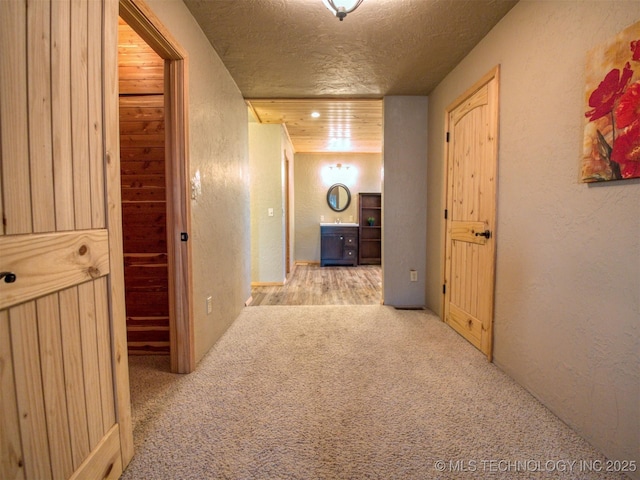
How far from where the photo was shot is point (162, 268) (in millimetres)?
2129

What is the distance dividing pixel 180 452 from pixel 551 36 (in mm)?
2689

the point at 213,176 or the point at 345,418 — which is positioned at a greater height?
the point at 213,176

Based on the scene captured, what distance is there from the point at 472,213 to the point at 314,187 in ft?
14.5

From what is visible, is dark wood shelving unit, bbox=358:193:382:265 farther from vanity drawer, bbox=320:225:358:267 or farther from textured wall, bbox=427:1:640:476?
textured wall, bbox=427:1:640:476

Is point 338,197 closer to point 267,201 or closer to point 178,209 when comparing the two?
point 267,201

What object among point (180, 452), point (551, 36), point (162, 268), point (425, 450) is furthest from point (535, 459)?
point (162, 268)

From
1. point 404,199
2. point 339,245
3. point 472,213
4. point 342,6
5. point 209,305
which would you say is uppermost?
point 342,6

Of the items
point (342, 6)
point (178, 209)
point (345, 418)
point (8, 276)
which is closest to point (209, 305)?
point (178, 209)

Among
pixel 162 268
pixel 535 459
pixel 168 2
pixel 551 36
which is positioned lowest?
pixel 535 459

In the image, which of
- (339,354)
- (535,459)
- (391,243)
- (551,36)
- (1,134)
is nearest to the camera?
(1,134)

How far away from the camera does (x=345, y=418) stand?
4.66 ft

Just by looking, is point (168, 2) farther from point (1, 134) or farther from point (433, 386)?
point (433, 386)

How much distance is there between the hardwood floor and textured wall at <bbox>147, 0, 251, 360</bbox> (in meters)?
0.78

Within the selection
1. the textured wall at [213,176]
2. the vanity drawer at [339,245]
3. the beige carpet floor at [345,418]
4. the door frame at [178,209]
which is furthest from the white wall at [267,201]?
the door frame at [178,209]
